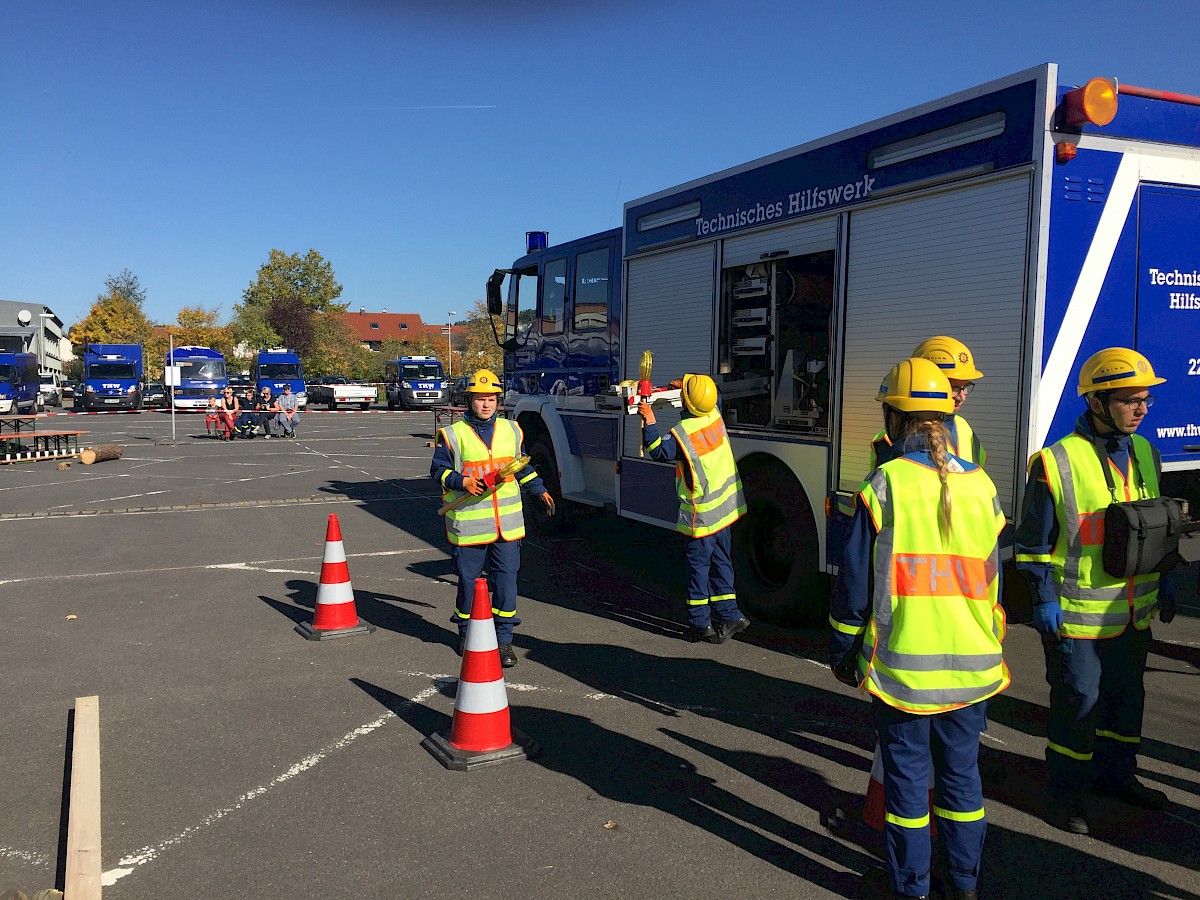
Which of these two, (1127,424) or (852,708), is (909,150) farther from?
(852,708)

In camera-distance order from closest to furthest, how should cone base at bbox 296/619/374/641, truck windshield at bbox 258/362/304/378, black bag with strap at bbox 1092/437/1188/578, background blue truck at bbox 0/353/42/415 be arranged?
1. black bag with strap at bbox 1092/437/1188/578
2. cone base at bbox 296/619/374/641
3. background blue truck at bbox 0/353/42/415
4. truck windshield at bbox 258/362/304/378

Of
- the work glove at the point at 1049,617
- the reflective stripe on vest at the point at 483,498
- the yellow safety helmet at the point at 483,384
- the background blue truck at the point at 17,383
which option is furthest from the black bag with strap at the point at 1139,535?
the background blue truck at the point at 17,383

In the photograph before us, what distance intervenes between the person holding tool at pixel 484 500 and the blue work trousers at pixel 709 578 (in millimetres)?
1189

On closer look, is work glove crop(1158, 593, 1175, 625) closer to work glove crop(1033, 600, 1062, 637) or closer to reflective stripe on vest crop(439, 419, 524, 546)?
work glove crop(1033, 600, 1062, 637)

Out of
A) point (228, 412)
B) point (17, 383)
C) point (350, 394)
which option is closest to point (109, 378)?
point (17, 383)

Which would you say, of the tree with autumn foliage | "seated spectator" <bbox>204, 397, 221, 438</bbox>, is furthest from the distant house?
"seated spectator" <bbox>204, 397, 221, 438</bbox>

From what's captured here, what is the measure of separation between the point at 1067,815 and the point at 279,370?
40.3m

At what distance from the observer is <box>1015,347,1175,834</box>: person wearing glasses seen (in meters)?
3.66

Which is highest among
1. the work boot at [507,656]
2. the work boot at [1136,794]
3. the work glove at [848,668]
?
the work glove at [848,668]

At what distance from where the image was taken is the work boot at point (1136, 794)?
156 inches

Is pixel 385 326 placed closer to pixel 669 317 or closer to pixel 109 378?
pixel 109 378

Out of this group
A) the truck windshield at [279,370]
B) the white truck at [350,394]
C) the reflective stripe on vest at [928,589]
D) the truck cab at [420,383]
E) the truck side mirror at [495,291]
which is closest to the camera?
the reflective stripe on vest at [928,589]

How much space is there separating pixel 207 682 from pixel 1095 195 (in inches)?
216

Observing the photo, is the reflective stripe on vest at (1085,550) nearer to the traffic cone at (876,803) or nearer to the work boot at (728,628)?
the traffic cone at (876,803)
